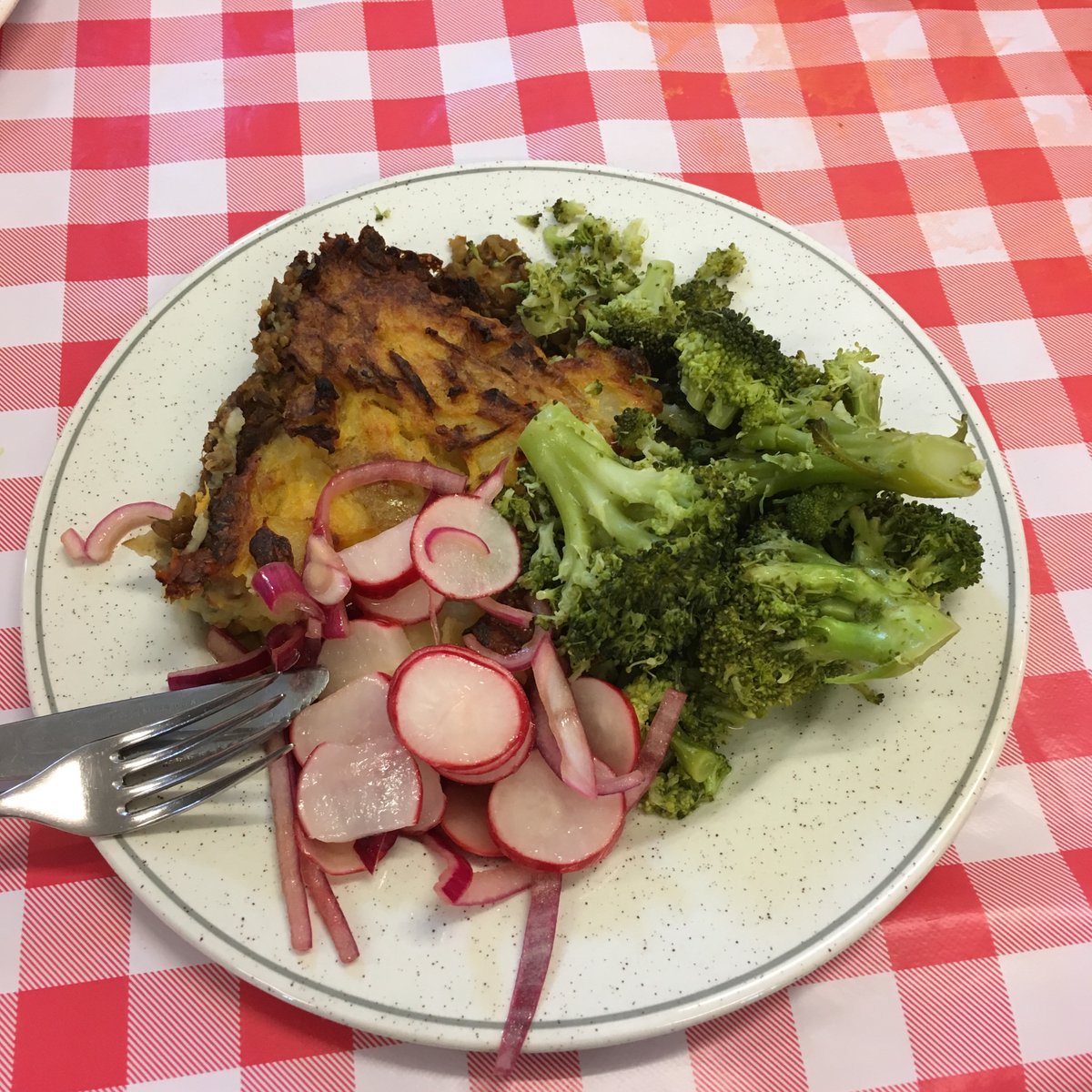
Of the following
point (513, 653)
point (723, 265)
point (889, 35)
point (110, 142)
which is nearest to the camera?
point (513, 653)

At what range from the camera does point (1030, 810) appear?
234 cm

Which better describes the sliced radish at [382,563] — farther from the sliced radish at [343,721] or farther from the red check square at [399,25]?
the red check square at [399,25]

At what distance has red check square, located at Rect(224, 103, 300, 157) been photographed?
11.0 feet

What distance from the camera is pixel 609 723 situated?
6.54 feet

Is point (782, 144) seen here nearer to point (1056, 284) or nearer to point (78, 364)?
point (1056, 284)

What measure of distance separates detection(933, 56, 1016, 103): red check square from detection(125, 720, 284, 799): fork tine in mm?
3536

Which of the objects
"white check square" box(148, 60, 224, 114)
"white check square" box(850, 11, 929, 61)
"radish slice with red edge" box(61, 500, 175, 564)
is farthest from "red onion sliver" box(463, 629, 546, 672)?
"white check square" box(850, 11, 929, 61)

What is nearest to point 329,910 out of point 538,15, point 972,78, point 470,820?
point 470,820

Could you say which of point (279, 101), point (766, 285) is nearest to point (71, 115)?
point (279, 101)

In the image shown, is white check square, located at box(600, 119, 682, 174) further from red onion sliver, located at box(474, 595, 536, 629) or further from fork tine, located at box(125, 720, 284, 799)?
fork tine, located at box(125, 720, 284, 799)

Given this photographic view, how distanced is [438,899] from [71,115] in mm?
3193

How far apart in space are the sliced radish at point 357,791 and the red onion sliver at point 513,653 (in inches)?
11.3

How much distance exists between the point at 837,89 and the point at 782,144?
43cm

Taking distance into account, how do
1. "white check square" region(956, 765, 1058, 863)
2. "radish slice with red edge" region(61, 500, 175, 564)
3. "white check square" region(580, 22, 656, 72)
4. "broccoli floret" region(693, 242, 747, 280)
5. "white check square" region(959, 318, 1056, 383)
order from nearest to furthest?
"radish slice with red edge" region(61, 500, 175, 564), "white check square" region(956, 765, 1058, 863), "broccoli floret" region(693, 242, 747, 280), "white check square" region(959, 318, 1056, 383), "white check square" region(580, 22, 656, 72)
